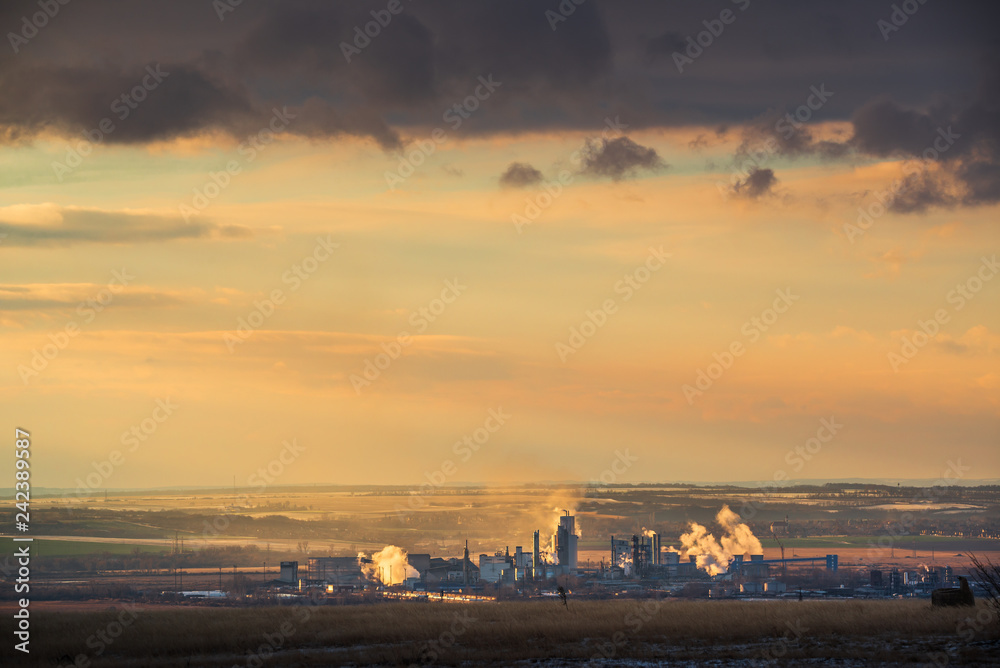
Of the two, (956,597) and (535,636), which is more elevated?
(956,597)

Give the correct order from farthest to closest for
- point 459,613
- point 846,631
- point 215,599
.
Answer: point 215,599
point 459,613
point 846,631

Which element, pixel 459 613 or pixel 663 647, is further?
pixel 459 613

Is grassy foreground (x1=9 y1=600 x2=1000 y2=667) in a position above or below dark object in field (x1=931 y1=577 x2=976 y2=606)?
below

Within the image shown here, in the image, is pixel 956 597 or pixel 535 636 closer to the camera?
pixel 535 636

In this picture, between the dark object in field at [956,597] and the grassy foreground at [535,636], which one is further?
the dark object in field at [956,597]

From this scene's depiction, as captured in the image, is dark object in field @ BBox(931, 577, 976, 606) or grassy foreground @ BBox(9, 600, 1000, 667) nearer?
grassy foreground @ BBox(9, 600, 1000, 667)

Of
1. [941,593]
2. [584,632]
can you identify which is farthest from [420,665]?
[941,593]

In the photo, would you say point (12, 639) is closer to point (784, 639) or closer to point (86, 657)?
point (86, 657)

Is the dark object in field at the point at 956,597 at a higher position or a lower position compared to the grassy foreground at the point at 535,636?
higher
